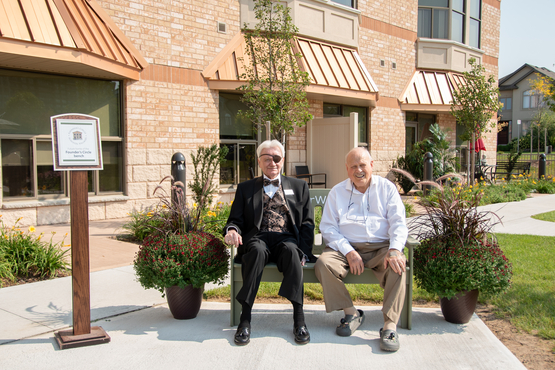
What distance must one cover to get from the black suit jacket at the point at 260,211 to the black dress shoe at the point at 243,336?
0.66m

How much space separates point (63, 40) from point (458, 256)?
6.48m

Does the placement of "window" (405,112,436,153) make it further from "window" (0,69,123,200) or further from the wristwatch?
the wristwatch

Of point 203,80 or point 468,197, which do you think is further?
point 203,80

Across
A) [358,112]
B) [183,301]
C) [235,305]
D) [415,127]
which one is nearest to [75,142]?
[183,301]

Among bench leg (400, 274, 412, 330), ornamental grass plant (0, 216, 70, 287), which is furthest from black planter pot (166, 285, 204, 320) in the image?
ornamental grass plant (0, 216, 70, 287)

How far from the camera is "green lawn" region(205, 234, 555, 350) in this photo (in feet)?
13.2

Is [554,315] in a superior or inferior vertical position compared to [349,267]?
inferior

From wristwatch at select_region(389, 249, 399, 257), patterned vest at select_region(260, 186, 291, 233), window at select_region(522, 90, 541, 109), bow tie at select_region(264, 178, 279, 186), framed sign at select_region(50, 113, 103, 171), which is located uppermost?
window at select_region(522, 90, 541, 109)

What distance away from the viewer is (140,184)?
932cm

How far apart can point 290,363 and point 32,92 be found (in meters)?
7.10

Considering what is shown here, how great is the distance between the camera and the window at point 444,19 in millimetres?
16062

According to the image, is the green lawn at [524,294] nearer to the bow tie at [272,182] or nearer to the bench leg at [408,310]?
the bench leg at [408,310]

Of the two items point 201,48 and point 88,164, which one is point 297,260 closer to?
point 88,164

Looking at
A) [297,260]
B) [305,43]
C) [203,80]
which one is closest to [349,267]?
[297,260]
